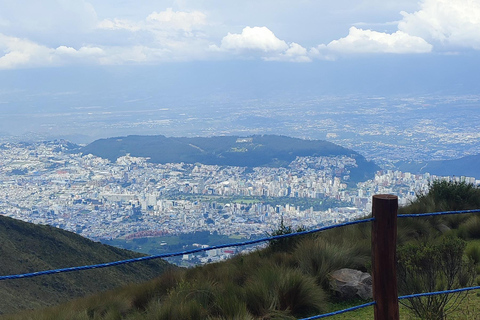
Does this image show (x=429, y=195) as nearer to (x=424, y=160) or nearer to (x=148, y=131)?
(x=424, y=160)

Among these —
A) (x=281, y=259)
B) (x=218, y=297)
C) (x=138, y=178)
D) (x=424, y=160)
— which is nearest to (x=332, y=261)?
(x=281, y=259)

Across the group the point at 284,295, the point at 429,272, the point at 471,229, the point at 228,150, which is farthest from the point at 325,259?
the point at 228,150

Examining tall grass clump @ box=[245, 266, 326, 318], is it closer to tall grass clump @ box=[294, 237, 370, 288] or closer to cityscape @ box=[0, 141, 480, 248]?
tall grass clump @ box=[294, 237, 370, 288]

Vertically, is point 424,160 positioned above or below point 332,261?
below

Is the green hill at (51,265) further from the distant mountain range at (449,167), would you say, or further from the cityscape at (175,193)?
the distant mountain range at (449,167)

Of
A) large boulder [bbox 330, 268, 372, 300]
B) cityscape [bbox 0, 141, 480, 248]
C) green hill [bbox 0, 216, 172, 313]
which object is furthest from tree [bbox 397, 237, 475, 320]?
cityscape [bbox 0, 141, 480, 248]

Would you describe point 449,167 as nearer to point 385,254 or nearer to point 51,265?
point 51,265
